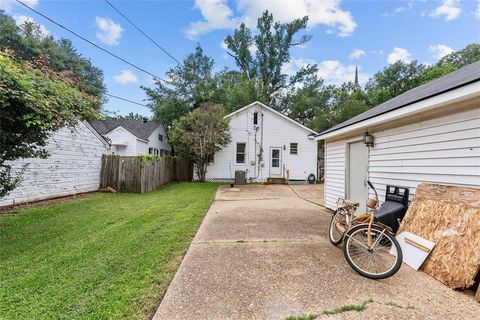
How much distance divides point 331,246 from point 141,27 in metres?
12.3

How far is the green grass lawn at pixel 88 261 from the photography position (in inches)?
90.7

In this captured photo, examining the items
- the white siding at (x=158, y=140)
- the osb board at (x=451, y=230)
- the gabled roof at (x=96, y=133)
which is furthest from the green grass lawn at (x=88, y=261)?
the white siding at (x=158, y=140)

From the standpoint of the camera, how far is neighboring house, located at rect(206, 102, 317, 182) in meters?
16.0

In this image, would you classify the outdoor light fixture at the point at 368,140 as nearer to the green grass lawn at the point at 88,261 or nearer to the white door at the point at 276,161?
the green grass lawn at the point at 88,261

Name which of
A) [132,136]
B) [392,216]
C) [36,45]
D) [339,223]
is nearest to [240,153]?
Answer: [132,136]

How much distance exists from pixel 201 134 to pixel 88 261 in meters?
11.7

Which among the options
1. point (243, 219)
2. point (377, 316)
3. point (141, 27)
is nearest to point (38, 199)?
point (243, 219)

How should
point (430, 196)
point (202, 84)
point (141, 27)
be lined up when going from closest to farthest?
1. point (430, 196)
2. point (141, 27)
3. point (202, 84)

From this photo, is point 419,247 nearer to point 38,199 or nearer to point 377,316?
point 377,316

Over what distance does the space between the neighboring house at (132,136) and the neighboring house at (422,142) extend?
14.3 metres

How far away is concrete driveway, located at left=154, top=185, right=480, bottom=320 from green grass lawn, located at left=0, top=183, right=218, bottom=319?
12.2 inches

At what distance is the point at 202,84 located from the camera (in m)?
23.6

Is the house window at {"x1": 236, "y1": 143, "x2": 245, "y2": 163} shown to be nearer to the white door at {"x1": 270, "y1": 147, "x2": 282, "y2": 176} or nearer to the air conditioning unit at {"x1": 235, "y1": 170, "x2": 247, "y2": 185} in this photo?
the air conditioning unit at {"x1": 235, "y1": 170, "x2": 247, "y2": 185}

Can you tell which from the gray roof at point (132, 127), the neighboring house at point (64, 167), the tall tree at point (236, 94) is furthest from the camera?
the tall tree at point (236, 94)
